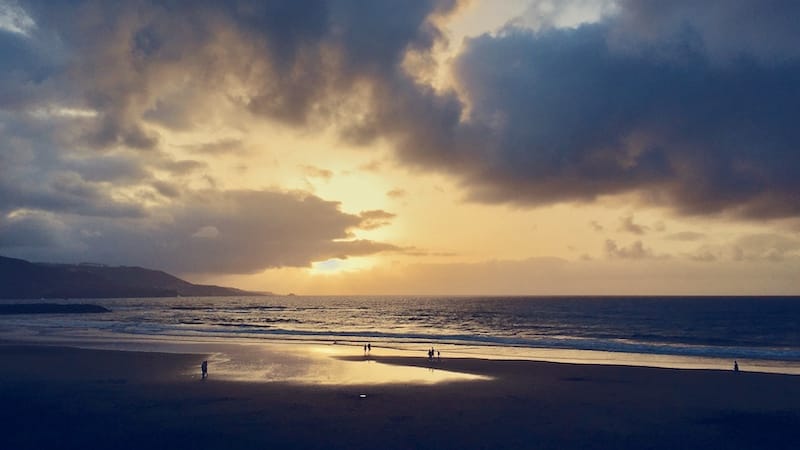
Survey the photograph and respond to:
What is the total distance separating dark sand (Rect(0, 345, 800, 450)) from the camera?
16.4m

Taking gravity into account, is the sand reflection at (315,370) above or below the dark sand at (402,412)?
above

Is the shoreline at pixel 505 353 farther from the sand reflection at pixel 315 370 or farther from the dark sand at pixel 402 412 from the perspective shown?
the dark sand at pixel 402 412

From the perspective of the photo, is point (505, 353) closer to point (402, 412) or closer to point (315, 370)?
point (315, 370)

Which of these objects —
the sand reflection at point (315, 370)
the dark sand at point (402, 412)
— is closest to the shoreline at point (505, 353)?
the sand reflection at point (315, 370)

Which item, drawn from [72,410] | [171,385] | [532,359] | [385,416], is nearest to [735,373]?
[532,359]

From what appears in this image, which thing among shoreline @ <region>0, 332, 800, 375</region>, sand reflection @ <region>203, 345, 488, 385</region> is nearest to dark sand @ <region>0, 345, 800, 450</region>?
sand reflection @ <region>203, 345, 488, 385</region>

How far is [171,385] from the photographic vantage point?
82.1 ft

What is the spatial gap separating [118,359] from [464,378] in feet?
70.4

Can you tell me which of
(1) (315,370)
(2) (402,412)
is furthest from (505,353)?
(2) (402,412)

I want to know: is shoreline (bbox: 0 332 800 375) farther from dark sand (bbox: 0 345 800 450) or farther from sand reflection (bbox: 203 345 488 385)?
dark sand (bbox: 0 345 800 450)

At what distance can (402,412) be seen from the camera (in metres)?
19.9

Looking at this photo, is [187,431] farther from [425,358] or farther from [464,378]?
[425,358]

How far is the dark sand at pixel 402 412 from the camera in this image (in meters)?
16.4

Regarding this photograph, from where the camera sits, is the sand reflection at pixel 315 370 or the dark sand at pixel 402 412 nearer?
the dark sand at pixel 402 412
